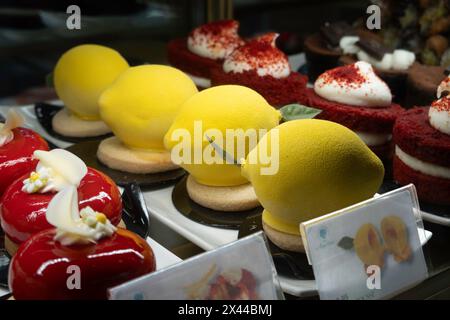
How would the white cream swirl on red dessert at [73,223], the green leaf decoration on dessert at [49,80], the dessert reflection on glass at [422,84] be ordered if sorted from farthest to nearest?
1. the green leaf decoration on dessert at [49,80]
2. the dessert reflection on glass at [422,84]
3. the white cream swirl on red dessert at [73,223]

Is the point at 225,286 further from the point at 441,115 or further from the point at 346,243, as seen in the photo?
Result: the point at 441,115

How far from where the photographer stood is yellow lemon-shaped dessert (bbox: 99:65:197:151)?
174 centimetres

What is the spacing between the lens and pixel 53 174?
1.29 metres

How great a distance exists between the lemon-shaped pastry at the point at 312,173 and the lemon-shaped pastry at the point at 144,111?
452mm

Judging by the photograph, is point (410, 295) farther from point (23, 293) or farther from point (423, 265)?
point (23, 293)

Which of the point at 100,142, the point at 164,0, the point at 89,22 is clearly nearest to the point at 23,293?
the point at 100,142

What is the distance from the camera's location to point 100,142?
194 cm

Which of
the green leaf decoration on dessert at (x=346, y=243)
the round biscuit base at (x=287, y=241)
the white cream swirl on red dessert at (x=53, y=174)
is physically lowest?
the round biscuit base at (x=287, y=241)

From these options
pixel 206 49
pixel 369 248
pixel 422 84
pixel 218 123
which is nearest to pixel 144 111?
pixel 218 123

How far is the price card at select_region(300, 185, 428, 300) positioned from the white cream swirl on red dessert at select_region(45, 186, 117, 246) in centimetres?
33

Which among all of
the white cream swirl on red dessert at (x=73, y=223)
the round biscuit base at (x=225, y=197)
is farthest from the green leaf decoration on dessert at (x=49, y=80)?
the white cream swirl on red dessert at (x=73, y=223)

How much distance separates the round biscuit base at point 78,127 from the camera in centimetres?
202

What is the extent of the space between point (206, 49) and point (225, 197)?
925mm

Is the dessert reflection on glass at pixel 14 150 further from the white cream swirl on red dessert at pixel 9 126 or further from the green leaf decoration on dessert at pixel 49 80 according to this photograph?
the green leaf decoration on dessert at pixel 49 80
